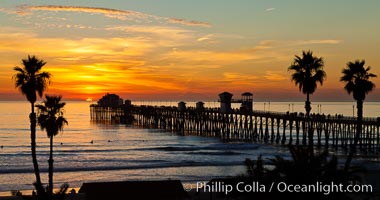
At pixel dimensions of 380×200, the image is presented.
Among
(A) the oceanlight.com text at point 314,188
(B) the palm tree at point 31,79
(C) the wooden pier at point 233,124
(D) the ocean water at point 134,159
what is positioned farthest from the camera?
(C) the wooden pier at point 233,124

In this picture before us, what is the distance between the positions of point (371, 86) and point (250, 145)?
38.8m

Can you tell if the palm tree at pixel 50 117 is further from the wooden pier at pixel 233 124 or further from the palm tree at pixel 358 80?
the wooden pier at pixel 233 124

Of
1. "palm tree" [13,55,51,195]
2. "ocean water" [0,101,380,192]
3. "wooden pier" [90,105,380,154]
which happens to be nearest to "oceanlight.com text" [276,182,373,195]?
"palm tree" [13,55,51,195]

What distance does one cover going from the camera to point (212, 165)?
161ft

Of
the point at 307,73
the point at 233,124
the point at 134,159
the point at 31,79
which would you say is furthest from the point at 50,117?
the point at 233,124

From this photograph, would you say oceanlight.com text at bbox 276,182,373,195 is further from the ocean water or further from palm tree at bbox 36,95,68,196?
the ocean water

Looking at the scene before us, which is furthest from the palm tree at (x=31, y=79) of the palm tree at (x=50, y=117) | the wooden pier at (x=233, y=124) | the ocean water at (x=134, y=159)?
the wooden pier at (x=233, y=124)

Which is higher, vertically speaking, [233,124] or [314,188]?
[314,188]

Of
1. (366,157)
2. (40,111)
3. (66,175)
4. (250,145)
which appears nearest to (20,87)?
(40,111)

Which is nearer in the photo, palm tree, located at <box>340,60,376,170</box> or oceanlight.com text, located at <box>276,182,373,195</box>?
oceanlight.com text, located at <box>276,182,373,195</box>

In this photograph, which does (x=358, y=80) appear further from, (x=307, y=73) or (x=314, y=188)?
(x=314, y=188)

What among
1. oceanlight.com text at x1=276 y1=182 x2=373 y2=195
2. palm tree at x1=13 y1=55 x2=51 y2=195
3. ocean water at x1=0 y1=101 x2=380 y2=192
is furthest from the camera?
ocean water at x1=0 y1=101 x2=380 y2=192

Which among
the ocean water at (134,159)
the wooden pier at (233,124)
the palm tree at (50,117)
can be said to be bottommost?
the ocean water at (134,159)

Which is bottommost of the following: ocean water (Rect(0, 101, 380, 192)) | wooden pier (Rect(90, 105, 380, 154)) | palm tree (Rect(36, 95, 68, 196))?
ocean water (Rect(0, 101, 380, 192))
